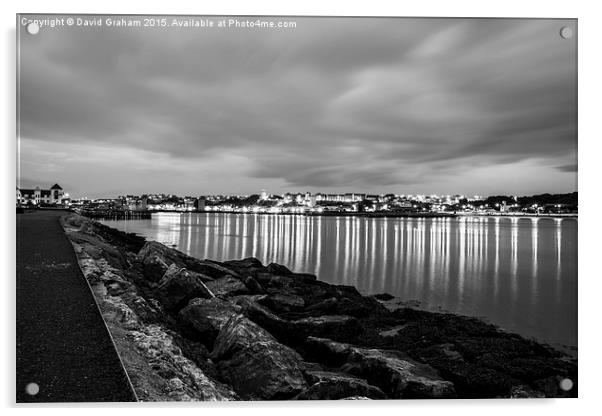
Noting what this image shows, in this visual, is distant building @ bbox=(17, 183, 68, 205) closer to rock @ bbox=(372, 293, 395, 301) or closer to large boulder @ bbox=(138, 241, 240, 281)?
large boulder @ bbox=(138, 241, 240, 281)

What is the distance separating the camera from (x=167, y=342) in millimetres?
3779

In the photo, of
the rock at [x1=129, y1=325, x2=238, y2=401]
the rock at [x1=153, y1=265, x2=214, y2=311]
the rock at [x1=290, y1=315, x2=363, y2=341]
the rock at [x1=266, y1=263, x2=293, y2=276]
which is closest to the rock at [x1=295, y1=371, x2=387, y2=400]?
the rock at [x1=129, y1=325, x2=238, y2=401]

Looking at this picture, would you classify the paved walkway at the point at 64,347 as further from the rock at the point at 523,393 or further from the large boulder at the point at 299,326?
the rock at the point at 523,393

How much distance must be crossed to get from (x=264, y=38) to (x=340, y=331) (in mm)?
4584

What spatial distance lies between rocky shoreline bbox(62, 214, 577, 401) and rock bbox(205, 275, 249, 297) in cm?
88

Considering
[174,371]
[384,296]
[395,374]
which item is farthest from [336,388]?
[384,296]

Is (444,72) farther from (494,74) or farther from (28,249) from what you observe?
(28,249)

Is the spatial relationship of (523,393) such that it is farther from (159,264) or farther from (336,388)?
(159,264)

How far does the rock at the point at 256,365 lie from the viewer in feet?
12.8

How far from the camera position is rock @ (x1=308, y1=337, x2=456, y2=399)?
4.13 metres

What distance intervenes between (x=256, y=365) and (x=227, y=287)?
4561 millimetres

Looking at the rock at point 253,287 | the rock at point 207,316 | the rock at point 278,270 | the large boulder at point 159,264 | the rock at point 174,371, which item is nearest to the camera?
the rock at point 174,371

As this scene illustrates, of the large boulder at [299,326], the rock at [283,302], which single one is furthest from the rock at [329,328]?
the rock at [283,302]

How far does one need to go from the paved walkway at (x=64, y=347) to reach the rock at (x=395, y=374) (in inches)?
101
